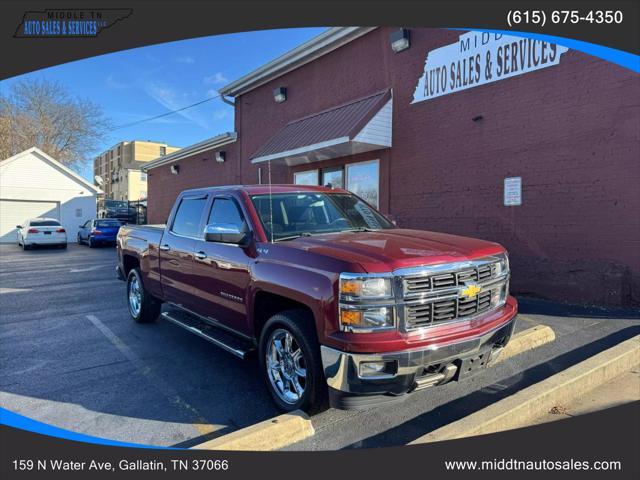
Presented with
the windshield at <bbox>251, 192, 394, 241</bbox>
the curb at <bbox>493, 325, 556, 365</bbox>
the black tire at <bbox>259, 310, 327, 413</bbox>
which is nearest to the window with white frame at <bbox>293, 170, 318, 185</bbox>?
the windshield at <bbox>251, 192, 394, 241</bbox>

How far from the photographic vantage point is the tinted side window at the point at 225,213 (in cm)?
425

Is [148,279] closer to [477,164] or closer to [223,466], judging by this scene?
[223,466]

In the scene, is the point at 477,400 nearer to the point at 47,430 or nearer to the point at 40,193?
the point at 47,430

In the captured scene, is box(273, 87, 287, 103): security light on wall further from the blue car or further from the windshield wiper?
the blue car

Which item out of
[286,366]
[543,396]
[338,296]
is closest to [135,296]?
[286,366]

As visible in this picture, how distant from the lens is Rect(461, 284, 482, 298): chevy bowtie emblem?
3170 mm

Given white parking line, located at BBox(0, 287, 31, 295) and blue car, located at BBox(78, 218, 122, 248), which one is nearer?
white parking line, located at BBox(0, 287, 31, 295)

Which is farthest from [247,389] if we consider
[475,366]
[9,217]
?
[9,217]

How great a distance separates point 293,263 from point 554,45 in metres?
6.50

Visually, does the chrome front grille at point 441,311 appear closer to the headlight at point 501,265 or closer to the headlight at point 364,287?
the headlight at point 364,287

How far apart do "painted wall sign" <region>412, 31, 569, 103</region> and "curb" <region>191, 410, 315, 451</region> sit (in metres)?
7.11

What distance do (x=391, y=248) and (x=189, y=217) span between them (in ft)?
9.60

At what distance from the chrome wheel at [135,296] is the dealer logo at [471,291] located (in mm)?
4897

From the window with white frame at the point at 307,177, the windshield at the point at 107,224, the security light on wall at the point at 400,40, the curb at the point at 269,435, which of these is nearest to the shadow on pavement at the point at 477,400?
the curb at the point at 269,435
